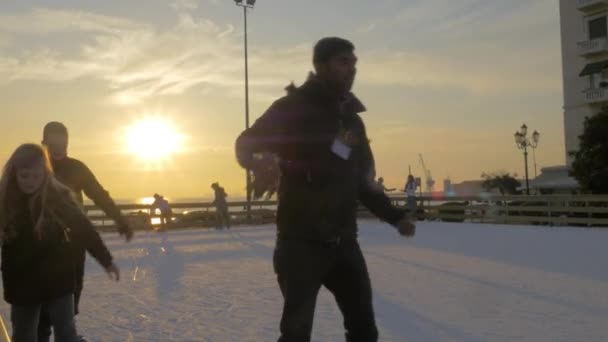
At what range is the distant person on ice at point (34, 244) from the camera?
3141 mm

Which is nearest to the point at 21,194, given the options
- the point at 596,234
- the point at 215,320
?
the point at 215,320

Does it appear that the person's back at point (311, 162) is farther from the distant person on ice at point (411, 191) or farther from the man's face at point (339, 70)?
the distant person on ice at point (411, 191)

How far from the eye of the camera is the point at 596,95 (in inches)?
1390

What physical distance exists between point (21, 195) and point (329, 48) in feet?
5.55

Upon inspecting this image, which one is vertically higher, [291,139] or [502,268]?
[291,139]

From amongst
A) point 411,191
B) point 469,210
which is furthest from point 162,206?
point 469,210

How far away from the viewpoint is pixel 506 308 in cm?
603

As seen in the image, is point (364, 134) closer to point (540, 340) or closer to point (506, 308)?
point (540, 340)

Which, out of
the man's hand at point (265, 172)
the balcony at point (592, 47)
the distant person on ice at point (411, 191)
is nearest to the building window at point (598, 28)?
the balcony at point (592, 47)

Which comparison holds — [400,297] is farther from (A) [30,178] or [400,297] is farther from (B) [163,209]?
(B) [163,209]

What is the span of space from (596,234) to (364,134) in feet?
47.4

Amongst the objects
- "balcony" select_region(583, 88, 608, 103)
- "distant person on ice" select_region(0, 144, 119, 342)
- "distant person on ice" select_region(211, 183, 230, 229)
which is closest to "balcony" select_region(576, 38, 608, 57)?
"balcony" select_region(583, 88, 608, 103)

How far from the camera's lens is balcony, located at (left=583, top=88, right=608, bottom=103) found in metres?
34.8

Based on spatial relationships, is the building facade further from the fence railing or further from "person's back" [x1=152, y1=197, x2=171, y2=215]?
"person's back" [x1=152, y1=197, x2=171, y2=215]
